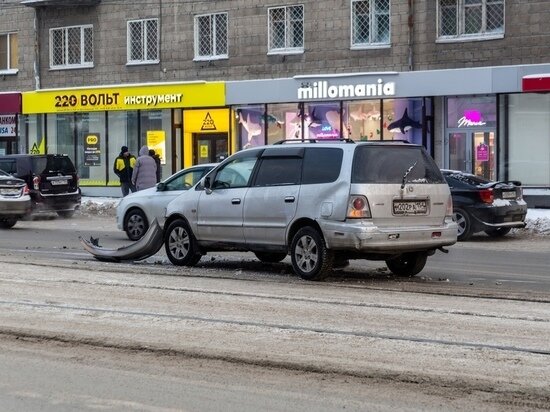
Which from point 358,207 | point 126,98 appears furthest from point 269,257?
point 126,98

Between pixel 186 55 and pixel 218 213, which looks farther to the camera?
Answer: pixel 186 55

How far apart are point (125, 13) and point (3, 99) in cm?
661

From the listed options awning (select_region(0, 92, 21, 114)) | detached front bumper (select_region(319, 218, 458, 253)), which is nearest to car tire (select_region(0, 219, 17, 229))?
detached front bumper (select_region(319, 218, 458, 253))

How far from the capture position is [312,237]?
12.8 metres

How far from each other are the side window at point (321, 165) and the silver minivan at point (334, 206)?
12mm

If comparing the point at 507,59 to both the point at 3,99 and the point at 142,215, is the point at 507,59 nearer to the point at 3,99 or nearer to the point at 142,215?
the point at 142,215

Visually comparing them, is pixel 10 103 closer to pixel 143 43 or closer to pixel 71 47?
pixel 71 47

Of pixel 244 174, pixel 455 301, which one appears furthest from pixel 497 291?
pixel 244 174

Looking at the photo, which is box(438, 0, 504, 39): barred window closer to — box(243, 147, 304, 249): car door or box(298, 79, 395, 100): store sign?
box(298, 79, 395, 100): store sign

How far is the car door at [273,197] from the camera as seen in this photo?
1321 cm

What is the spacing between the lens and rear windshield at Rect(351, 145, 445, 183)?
12633 millimetres

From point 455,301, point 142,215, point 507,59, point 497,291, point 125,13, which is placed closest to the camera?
point 455,301

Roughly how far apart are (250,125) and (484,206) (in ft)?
44.8

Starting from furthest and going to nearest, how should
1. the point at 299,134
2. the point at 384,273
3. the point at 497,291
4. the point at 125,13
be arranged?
the point at 125,13 → the point at 299,134 → the point at 384,273 → the point at 497,291
